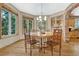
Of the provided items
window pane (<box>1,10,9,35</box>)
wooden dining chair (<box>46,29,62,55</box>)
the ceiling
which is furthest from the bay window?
wooden dining chair (<box>46,29,62,55</box>)

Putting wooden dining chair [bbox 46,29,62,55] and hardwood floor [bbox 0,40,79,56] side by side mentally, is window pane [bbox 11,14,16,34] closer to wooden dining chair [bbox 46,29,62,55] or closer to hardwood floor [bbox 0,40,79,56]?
hardwood floor [bbox 0,40,79,56]

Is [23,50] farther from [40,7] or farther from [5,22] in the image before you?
[40,7]

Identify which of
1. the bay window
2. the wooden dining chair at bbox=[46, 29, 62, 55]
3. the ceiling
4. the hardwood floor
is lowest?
the hardwood floor

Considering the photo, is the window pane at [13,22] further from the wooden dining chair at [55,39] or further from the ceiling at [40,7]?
the wooden dining chair at [55,39]

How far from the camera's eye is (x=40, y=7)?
272cm

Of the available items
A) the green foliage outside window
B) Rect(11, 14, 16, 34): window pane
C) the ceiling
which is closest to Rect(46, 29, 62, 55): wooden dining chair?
the ceiling

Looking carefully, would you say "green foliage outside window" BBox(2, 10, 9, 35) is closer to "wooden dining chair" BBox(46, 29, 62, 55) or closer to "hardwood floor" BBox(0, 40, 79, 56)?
"hardwood floor" BBox(0, 40, 79, 56)

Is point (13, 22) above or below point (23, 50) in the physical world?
above

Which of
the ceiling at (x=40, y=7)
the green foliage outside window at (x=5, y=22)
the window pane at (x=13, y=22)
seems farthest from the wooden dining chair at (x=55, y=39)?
the green foliage outside window at (x=5, y=22)

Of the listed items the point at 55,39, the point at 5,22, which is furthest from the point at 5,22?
the point at 55,39

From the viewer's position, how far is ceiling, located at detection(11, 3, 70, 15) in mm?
2701

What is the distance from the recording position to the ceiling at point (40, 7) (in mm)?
2701

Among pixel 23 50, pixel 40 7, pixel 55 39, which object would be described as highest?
pixel 40 7

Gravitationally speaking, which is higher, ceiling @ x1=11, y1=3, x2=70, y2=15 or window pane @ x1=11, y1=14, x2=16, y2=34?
ceiling @ x1=11, y1=3, x2=70, y2=15
